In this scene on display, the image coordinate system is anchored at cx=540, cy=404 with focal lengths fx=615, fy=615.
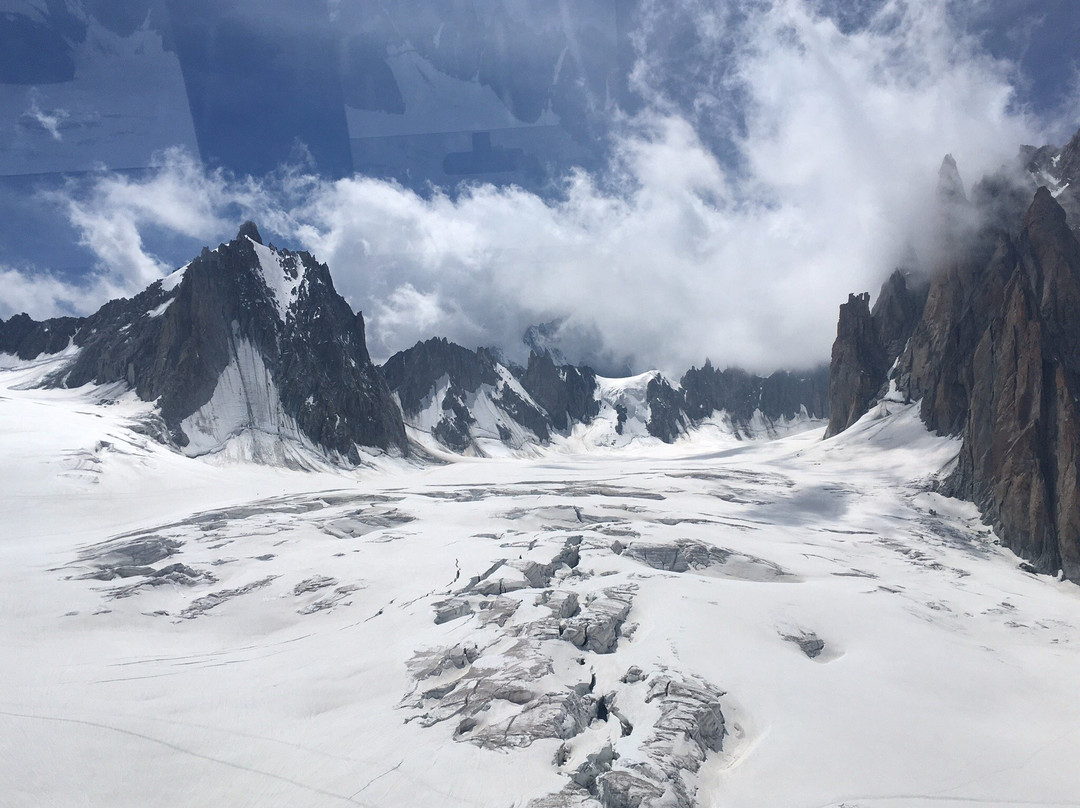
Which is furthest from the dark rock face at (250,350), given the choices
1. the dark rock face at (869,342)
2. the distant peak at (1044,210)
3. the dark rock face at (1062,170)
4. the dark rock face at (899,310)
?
the dark rock face at (1062,170)

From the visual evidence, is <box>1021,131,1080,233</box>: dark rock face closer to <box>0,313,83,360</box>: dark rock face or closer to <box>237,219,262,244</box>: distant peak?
<box>237,219,262,244</box>: distant peak

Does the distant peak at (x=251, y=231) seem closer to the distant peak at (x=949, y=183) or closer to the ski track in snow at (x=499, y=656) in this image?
the ski track in snow at (x=499, y=656)

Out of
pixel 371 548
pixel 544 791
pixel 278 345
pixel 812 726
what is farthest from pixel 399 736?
pixel 278 345

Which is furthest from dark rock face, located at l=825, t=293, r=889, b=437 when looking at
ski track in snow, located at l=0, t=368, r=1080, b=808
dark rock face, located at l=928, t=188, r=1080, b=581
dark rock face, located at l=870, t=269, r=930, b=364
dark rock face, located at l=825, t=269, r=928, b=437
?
ski track in snow, located at l=0, t=368, r=1080, b=808

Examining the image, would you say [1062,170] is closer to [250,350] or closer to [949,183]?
[949,183]

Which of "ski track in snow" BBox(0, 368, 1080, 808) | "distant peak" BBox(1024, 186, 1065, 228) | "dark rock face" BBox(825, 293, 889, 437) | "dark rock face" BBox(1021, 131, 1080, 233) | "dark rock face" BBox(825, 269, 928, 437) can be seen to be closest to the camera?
"ski track in snow" BBox(0, 368, 1080, 808)

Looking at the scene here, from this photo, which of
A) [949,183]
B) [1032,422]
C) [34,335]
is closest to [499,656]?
[1032,422]
